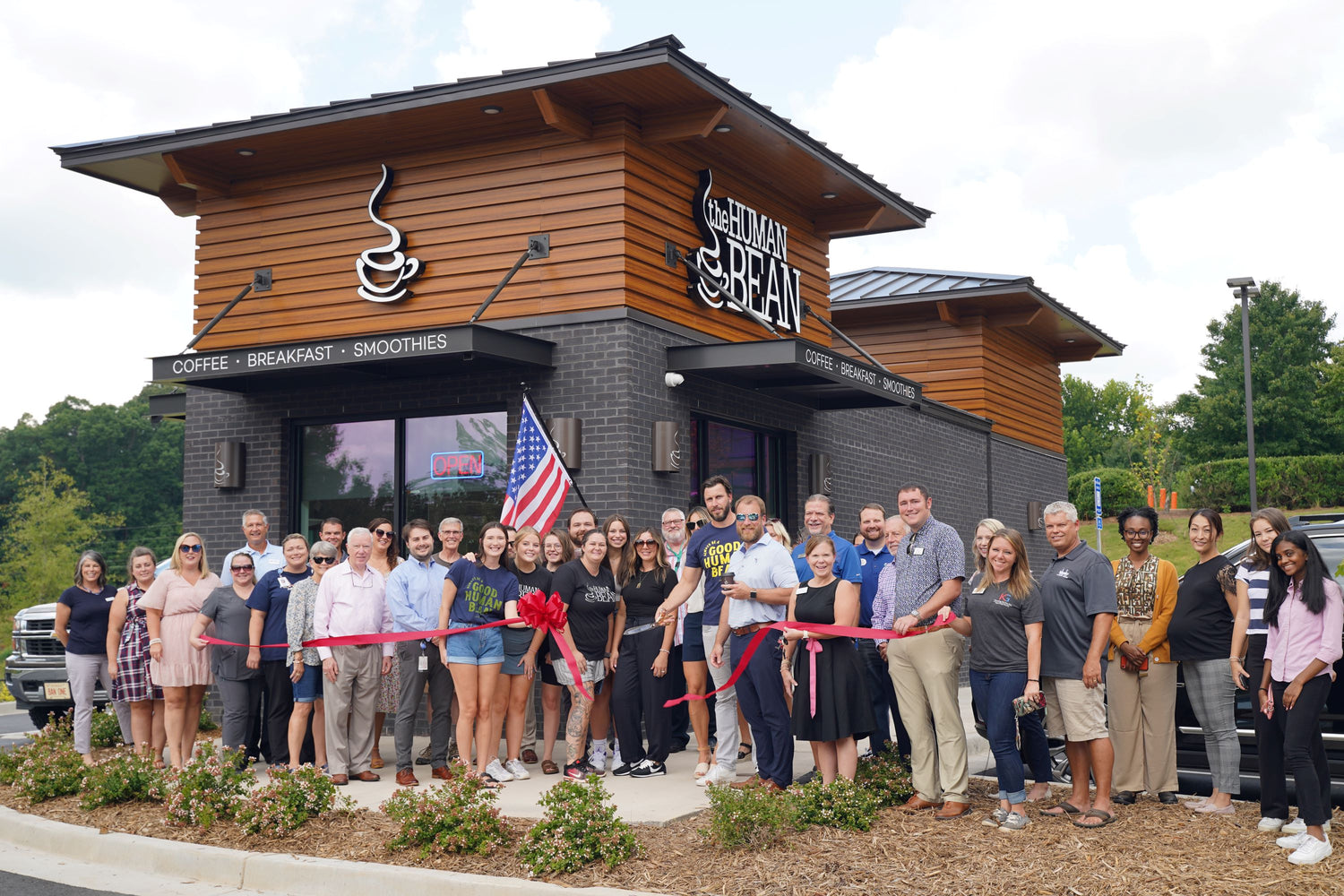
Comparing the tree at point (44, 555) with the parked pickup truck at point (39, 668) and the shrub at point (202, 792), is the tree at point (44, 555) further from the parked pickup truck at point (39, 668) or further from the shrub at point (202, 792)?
the shrub at point (202, 792)

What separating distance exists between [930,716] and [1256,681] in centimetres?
194

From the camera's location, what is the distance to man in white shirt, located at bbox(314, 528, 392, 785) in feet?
28.7

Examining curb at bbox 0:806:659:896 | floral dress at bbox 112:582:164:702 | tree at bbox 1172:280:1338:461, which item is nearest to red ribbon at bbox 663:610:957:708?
curb at bbox 0:806:659:896

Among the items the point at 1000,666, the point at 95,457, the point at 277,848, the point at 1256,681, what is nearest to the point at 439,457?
the point at 277,848

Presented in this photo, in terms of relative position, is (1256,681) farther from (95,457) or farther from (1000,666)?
(95,457)

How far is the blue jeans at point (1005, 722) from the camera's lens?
271 inches

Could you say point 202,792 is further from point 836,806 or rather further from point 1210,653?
point 1210,653

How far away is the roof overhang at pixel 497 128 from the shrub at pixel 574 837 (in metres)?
6.74

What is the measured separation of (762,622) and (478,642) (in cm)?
220

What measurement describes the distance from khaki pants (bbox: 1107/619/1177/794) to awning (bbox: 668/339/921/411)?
467 cm

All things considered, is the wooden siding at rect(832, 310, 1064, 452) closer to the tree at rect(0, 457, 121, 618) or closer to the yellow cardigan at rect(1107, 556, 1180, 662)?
the yellow cardigan at rect(1107, 556, 1180, 662)

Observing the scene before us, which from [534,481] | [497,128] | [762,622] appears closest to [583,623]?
[762,622]

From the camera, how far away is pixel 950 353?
2028 centimetres

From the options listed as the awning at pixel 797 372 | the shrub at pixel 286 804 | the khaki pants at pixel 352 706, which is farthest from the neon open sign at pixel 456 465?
the shrub at pixel 286 804
